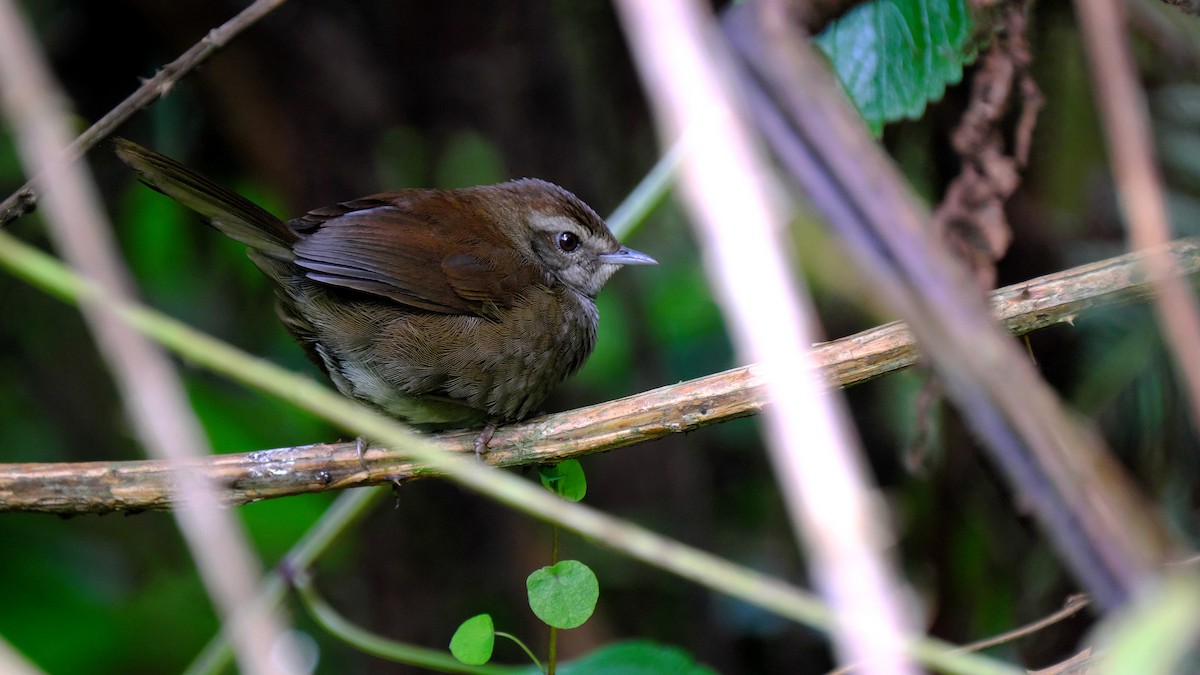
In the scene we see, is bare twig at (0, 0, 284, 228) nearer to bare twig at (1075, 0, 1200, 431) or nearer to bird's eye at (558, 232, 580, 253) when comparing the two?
bird's eye at (558, 232, 580, 253)

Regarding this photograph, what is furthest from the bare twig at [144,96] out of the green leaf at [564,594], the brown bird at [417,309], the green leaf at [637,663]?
the green leaf at [637,663]

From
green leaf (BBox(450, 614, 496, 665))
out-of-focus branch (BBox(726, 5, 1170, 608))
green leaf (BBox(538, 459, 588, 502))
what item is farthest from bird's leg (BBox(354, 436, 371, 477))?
out-of-focus branch (BBox(726, 5, 1170, 608))

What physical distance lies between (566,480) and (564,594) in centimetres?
40

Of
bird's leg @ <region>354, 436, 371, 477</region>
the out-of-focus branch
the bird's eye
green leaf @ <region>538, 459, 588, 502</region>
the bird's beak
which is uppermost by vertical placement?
the bird's eye

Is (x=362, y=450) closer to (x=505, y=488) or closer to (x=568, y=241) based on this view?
(x=505, y=488)

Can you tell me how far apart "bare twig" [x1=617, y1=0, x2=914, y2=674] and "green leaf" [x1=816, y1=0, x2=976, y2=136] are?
2019 mm

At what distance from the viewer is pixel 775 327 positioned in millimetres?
1011

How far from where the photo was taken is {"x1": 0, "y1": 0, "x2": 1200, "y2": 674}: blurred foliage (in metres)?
4.07

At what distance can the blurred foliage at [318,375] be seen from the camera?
4.07 metres

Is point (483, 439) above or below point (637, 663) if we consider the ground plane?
above

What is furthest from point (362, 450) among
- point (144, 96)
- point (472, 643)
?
point (144, 96)

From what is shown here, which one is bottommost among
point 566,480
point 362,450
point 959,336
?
point 959,336

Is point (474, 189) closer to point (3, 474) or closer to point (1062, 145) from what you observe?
point (3, 474)

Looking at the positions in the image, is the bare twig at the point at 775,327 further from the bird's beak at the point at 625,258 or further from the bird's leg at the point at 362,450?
the bird's beak at the point at 625,258
